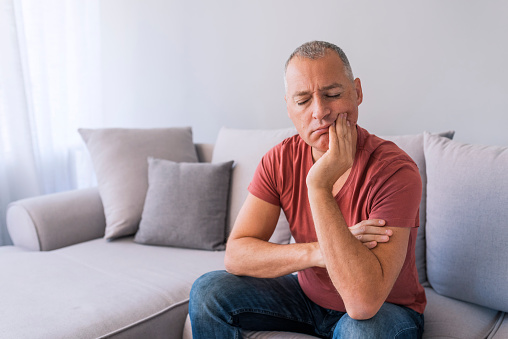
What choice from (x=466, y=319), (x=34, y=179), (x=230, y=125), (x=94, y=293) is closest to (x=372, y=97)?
(x=230, y=125)

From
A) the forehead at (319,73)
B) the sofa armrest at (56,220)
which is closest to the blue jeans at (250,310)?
the forehead at (319,73)

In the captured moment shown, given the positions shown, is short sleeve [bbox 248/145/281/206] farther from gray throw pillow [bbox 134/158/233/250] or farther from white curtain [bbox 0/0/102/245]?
white curtain [bbox 0/0/102/245]

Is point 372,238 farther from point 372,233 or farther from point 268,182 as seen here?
point 268,182

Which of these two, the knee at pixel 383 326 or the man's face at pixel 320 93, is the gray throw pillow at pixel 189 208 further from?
the knee at pixel 383 326

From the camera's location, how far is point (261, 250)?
1295 mm

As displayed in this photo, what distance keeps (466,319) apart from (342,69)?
32.1 inches

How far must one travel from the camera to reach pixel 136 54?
9.95 feet

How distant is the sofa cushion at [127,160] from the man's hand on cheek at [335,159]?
127 centimetres

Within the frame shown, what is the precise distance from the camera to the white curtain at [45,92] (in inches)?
101

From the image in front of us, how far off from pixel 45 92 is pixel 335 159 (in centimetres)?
224

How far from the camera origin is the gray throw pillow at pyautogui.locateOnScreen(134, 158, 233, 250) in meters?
2.04

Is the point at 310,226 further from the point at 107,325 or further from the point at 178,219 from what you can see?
the point at 178,219

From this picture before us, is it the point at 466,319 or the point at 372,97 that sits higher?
the point at 372,97

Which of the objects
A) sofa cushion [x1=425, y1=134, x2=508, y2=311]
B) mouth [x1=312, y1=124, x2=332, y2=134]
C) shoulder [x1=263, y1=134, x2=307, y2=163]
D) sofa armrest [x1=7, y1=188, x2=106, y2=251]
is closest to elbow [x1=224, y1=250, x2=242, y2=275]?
shoulder [x1=263, y1=134, x2=307, y2=163]
